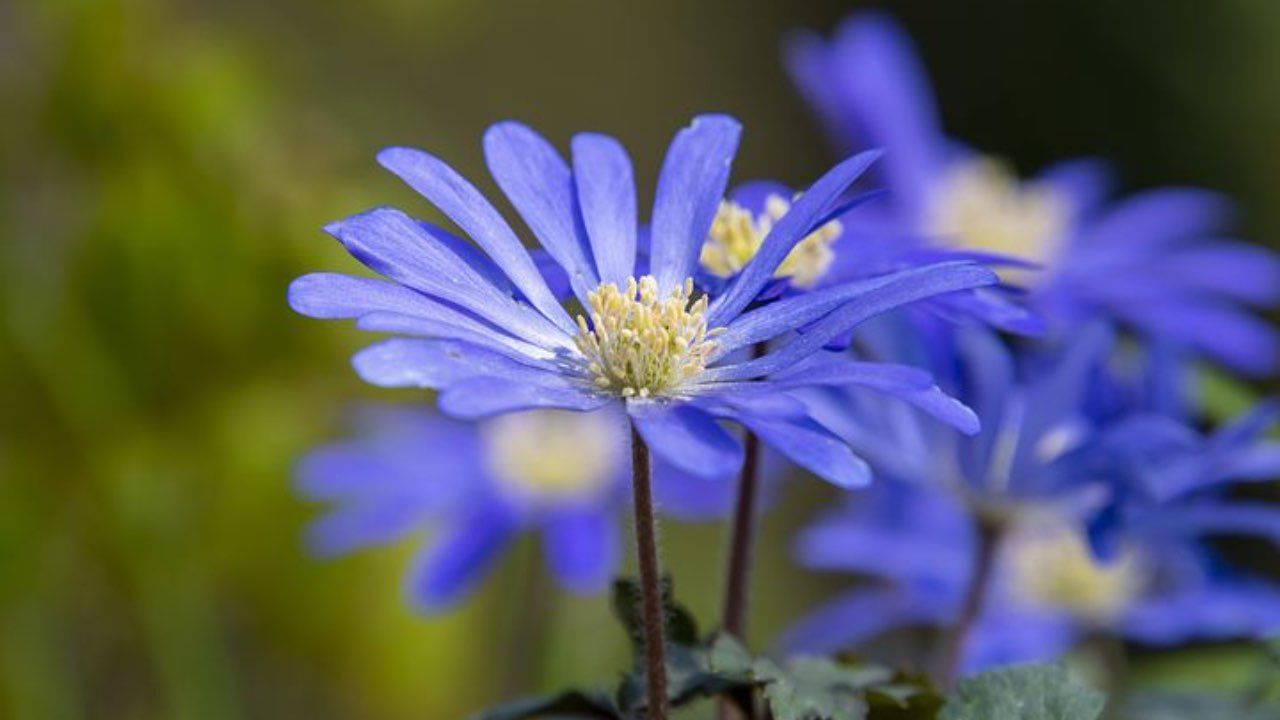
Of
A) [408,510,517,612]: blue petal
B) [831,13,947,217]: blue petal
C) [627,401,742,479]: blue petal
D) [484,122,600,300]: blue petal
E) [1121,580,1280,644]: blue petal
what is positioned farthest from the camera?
[831,13,947,217]: blue petal

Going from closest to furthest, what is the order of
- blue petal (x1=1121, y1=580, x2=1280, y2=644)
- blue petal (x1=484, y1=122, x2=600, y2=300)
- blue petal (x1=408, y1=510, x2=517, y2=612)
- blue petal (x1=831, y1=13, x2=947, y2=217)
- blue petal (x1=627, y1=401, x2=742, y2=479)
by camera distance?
blue petal (x1=627, y1=401, x2=742, y2=479), blue petal (x1=484, y1=122, x2=600, y2=300), blue petal (x1=1121, y1=580, x2=1280, y2=644), blue petal (x1=408, y1=510, x2=517, y2=612), blue petal (x1=831, y1=13, x2=947, y2=217)

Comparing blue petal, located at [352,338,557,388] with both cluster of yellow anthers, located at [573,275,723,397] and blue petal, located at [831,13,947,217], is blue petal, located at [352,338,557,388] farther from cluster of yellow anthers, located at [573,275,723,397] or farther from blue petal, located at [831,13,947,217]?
blue petal, located at [831,13,947,217]

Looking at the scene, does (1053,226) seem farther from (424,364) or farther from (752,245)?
(424,364)

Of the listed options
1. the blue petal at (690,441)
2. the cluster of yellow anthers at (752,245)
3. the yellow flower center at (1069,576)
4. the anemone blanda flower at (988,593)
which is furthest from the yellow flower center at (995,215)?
the blue petal at (690,441)

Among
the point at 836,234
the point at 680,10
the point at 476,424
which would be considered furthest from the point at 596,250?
the point at 680,10

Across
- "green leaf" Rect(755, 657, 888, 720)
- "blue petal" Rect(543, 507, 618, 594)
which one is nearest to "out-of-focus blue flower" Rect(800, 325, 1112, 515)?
"green leaf" Rect(755, 657, 888, 720)

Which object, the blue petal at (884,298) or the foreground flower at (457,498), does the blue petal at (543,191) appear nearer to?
the blue petal at (884,298)

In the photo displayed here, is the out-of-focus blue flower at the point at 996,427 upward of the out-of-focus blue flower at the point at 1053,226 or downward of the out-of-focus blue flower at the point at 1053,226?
downward

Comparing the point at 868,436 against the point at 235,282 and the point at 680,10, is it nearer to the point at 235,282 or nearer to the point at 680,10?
the point at 235,282
